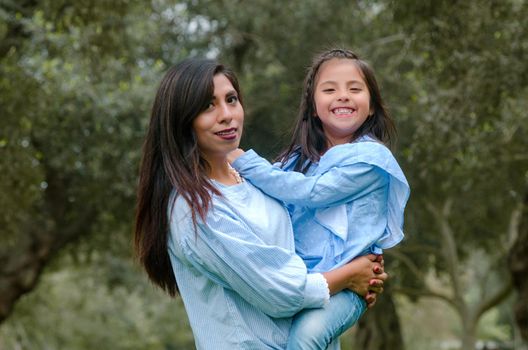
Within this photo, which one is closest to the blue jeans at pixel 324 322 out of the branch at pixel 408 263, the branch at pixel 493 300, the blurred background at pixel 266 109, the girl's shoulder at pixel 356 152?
the girl's shoulder at pixel 356 152

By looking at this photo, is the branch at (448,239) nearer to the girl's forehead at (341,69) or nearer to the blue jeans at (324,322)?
the girl's forehead at (341,69)

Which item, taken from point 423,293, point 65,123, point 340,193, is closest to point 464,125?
point 65,123

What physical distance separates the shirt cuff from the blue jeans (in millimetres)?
42

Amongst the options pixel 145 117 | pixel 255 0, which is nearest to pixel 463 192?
pixel 255 0

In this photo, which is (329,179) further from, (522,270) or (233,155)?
(522,270)

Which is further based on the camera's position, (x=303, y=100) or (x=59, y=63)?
(x=59, y=63)

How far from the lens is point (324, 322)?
3.25m

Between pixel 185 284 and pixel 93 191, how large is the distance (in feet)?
37.0

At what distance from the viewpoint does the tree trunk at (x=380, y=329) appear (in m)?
18.2

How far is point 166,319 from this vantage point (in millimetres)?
28891

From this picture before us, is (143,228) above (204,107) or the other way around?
the other way around

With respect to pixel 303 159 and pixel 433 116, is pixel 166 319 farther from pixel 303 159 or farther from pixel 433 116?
pixel 303 159

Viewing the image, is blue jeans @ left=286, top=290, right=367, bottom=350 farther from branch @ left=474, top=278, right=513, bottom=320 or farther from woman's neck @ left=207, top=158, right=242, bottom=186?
branch @ left=474, top=278, right=513, bottom=320

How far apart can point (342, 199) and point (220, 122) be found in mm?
539
